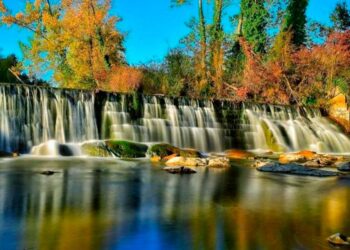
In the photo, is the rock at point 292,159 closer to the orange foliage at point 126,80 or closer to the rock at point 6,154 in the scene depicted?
the rock at point 6,154

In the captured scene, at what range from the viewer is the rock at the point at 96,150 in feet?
55.1

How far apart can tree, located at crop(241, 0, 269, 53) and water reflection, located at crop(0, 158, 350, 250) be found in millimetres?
24848

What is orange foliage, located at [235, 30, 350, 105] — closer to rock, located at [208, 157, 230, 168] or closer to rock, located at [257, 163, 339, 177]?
rock, located at [208, 157, 230, 168]

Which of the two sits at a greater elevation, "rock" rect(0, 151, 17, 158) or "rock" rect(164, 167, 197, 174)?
"rock" rect(0, 151, 17, 158)

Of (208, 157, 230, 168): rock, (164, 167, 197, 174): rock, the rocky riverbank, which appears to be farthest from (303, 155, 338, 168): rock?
(164, 167, 197, 174): rock

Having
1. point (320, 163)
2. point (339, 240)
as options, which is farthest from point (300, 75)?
point (339, 240)

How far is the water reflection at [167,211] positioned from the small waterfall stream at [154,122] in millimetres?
7695

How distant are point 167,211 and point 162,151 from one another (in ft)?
33.1

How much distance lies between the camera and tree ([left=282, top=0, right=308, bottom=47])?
36156 mm

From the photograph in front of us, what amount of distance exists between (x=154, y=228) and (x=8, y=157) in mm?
11656

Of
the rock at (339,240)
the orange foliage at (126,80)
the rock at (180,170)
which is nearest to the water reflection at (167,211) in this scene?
the rock at (339,240)

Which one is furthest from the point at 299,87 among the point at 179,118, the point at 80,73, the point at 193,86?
the point at 80,73

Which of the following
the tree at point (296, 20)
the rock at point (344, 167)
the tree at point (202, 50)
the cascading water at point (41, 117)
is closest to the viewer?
the rock at point (344, 167)

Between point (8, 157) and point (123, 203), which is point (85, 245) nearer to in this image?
point (123, 203)
